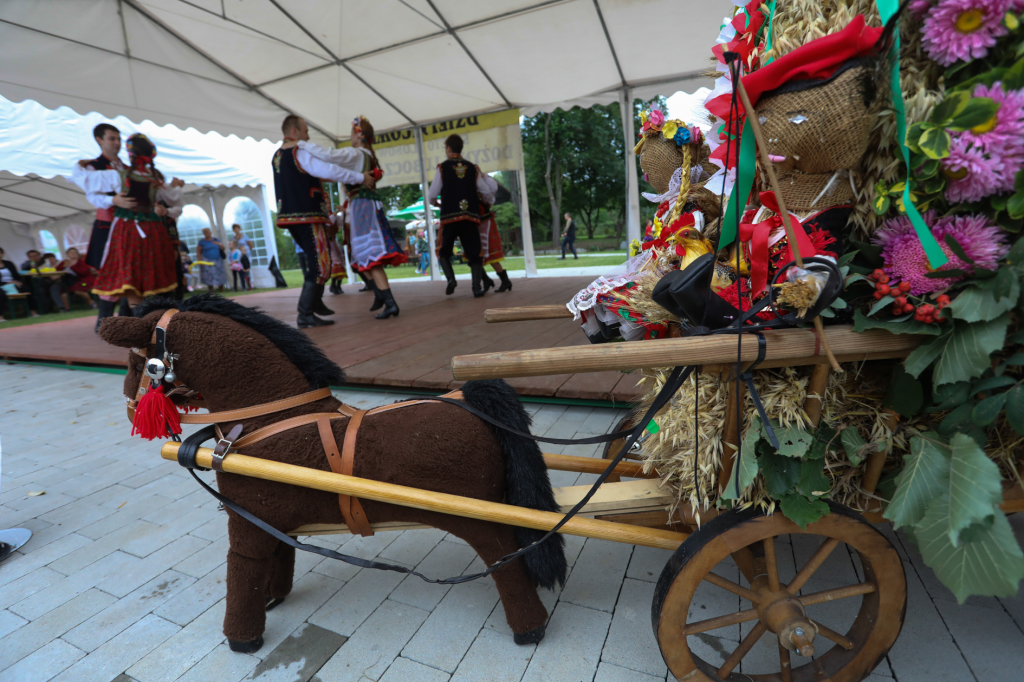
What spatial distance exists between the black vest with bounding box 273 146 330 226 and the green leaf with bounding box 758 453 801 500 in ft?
16.2

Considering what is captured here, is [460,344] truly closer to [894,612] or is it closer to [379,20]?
[894,612]

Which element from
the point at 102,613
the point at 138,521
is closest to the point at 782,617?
the point at 102,613

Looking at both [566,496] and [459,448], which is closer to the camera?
[459,448]

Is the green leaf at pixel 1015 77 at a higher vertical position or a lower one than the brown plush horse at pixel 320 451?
higher

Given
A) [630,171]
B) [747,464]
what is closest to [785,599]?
[747,464]

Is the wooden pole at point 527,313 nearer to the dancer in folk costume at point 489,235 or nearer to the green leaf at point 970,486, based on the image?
the green leaf at point 970,486

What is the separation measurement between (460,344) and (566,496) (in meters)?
2.64

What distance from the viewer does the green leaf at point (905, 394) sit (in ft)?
3.59

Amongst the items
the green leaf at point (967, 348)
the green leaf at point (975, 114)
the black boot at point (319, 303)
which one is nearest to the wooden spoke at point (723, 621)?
the green leaf at point (967, 348)

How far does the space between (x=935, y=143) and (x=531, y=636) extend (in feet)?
5.39

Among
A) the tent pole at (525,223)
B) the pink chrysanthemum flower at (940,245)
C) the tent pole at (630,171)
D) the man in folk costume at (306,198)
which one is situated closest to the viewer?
the pink chrysanthemum flower at (940,245)

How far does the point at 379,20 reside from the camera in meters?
6.14

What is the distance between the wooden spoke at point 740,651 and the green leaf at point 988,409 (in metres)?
0.73

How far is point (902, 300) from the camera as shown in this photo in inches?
40.4
